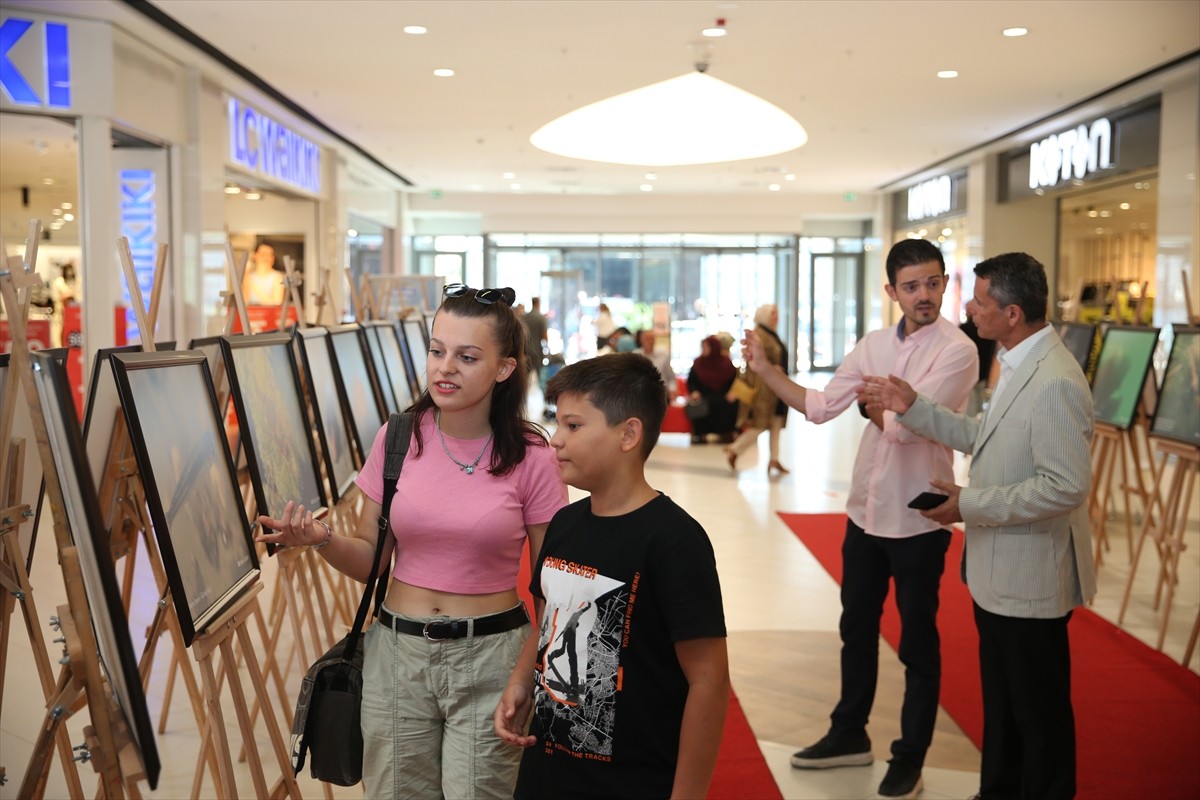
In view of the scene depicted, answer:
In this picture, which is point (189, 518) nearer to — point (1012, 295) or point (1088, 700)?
point (1012, 295)

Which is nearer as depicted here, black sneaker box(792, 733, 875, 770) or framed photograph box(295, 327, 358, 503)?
framed photograph box(295, 327, 358, 503)

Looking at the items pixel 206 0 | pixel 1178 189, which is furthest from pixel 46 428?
pixel 1178 189

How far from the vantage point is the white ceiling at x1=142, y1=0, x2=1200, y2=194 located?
8828 millimetres

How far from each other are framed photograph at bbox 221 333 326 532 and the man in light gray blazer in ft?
5.85

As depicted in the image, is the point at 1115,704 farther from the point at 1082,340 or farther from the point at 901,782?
the point at 1082,340

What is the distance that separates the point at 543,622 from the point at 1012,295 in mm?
1798

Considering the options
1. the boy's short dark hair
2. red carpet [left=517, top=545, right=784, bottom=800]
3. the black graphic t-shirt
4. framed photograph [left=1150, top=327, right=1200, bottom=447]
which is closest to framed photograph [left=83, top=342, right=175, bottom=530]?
red carpet [left=517, top=545, right=784, bottom=800]

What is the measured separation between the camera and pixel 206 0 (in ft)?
28.1

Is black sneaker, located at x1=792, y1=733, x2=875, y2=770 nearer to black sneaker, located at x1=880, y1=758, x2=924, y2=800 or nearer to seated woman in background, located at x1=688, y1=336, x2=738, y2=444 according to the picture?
black sneaker, located at x1=880, y1=758, x2=924, y2=800

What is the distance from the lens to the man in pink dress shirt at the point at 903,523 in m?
3.61

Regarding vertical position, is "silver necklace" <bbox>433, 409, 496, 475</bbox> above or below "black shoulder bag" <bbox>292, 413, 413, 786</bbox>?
above

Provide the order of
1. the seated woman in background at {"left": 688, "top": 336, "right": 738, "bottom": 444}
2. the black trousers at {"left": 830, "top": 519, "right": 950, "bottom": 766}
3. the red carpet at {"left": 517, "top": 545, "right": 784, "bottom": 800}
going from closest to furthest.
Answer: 1. the black trousers at {"left": 830, "top": 519, "right": 950, "bottom": 766}
2. the red carpet at {"left": 517, "top": 545, "right": 784, "bottom": 800}
3. the seated woman in background at {"left": 688, "top": 336, "right": 738, "bottom": 444}

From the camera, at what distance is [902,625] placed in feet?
11.9

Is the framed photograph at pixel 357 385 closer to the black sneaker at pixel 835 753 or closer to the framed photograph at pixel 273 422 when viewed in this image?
the framed photograph at pixel 273 422
